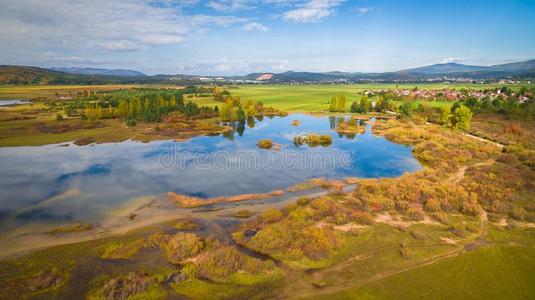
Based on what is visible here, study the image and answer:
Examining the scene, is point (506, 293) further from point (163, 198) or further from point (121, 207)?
point (121, 207)

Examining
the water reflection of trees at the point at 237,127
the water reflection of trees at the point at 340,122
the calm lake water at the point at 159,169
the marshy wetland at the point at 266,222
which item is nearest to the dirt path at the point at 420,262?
the marshy wetland at the point at 266,222

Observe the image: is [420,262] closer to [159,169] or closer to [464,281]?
[464,281]

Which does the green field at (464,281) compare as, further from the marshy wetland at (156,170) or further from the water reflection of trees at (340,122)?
the water reflection of trees at (340,122)

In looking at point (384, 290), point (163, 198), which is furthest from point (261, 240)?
point (163, 198)

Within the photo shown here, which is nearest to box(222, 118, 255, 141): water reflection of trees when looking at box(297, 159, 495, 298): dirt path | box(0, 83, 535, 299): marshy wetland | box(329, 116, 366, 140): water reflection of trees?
box(0, 83, 535, 299): marshy wetland

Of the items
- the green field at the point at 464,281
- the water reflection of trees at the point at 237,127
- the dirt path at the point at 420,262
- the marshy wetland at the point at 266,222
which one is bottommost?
the green field at the point at 464,281

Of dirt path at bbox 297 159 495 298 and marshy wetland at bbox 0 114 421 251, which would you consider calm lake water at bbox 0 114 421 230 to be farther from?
dirt path at bbox 297 159 495 298

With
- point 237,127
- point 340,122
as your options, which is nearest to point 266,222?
point 237,127

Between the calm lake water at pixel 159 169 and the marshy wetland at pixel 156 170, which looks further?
the calm lake water at pixel 159 169
